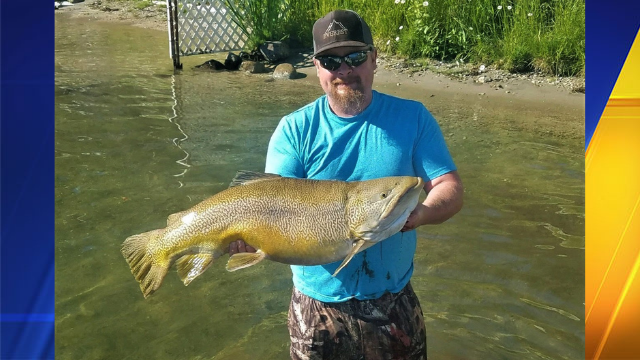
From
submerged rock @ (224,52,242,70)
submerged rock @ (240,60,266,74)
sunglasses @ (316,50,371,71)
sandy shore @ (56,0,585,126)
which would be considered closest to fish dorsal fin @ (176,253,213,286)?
sunglasses @ (316,50,371,71)

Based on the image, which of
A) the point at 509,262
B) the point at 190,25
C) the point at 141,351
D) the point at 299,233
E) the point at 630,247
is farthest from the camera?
the point at 190,25

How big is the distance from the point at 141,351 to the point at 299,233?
2330 mm

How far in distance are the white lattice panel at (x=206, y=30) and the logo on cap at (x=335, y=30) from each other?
11.2m

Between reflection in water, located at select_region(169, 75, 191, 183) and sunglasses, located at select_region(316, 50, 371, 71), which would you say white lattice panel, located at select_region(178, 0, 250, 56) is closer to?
reflection in water, located at select_region(169, 75, 191, 183)

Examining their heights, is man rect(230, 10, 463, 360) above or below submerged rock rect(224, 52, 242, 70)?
above

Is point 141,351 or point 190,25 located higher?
point 190,25

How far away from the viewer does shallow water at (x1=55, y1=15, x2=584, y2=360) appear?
4906 mm

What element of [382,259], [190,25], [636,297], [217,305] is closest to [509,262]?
[636,297]

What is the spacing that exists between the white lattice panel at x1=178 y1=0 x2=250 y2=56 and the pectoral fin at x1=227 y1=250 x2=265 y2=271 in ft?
37.9

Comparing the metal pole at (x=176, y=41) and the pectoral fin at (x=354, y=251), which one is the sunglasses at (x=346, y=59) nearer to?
the pectoral fin at (x=354, y=251)

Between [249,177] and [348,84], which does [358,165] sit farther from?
[249,177]

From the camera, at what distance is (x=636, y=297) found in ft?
13.3

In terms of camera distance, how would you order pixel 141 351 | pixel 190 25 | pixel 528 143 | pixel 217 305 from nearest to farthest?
pixel 141 351 < pixel 217 305 < pixel 528 143 < pixel 190 25

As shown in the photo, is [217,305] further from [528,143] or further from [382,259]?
[528,143]
